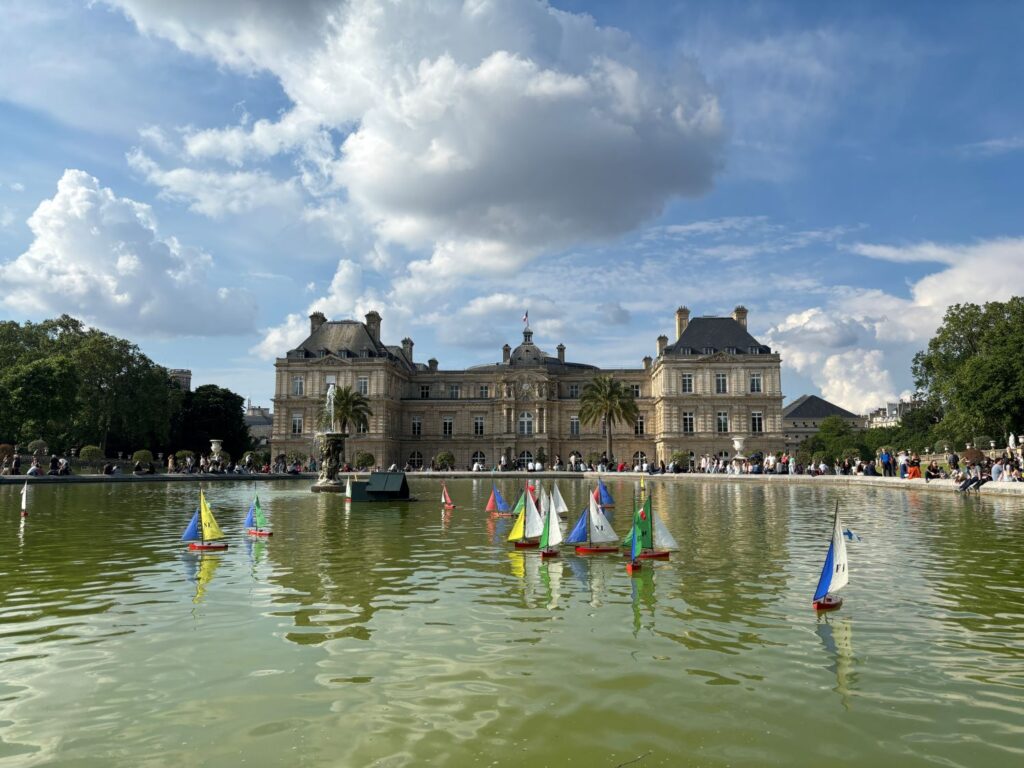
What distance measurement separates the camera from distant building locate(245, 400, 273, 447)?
130m

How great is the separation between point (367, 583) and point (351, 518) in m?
11.7

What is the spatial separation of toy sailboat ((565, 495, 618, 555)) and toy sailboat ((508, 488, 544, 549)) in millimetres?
909

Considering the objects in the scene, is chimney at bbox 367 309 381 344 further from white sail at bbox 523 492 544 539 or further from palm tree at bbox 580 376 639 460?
white sail at bbox 523 492 544 539

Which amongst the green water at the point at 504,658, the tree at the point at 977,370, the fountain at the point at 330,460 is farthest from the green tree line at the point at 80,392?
the tree at the point at 977,370

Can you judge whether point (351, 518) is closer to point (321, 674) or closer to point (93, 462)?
point (321, 674)

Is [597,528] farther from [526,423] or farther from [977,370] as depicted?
[526,423]

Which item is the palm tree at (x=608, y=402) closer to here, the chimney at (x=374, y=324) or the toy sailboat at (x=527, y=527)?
the chimney at (x=374, y=324)

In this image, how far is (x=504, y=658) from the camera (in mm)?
7625

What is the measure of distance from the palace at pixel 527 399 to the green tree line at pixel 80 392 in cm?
1394

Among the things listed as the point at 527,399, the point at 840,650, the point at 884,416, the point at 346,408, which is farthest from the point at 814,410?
the point at 840,650

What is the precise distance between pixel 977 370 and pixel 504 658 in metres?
52.9

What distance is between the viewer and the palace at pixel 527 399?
7656 centimetres

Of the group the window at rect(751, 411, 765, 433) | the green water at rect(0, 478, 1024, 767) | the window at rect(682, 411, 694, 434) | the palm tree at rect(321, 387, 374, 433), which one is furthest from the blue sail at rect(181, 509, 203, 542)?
the window at rect(751, 411, 765, 433)

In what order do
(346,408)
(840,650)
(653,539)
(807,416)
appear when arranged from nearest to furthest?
(840,650)
(653,539)
(346,408)
(807,416)
